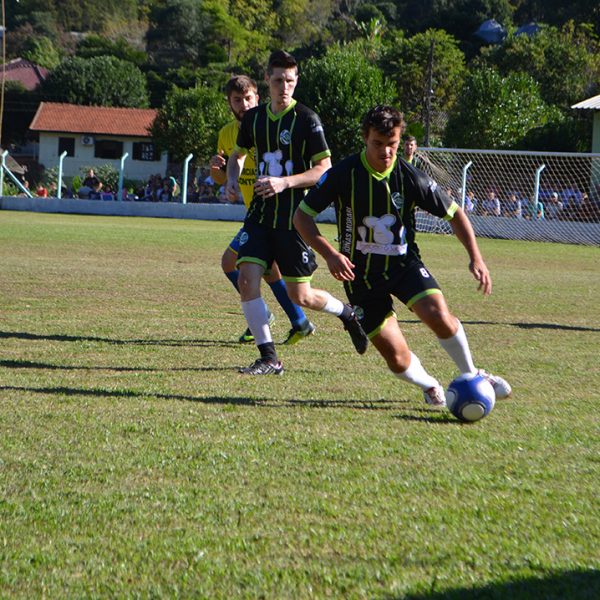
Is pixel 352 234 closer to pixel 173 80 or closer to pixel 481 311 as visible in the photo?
pixel 481 311

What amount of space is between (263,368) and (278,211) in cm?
110

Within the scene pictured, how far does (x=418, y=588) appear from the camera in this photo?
3156 millimetres

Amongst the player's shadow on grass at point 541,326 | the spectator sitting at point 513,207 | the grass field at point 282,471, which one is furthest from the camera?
the spectator sitting at point 513,207

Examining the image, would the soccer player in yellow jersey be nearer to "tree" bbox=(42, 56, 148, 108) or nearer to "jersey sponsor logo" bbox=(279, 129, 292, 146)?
"jersey sponsor logo" bbox=(279, 129, 292, 146)

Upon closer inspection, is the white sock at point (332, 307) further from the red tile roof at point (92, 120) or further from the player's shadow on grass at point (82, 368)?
the red tile roof at point (92, 120)

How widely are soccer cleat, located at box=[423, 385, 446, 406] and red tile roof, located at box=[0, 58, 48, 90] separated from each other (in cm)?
7653

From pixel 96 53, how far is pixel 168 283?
80.9 m

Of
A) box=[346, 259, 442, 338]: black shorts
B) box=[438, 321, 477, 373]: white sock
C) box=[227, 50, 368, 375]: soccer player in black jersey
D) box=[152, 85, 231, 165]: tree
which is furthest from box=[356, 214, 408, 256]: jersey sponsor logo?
box=[152, 85, 231, 165]: tree

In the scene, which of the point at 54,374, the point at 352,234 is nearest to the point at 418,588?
the point at 352,234

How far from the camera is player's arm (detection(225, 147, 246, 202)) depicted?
7.68m

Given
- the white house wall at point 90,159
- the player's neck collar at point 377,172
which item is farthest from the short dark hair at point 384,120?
the white house wall at point 90,159

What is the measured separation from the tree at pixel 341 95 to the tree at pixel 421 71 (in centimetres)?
958

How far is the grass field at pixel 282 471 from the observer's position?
3.27 m

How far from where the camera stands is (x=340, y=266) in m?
5.48
